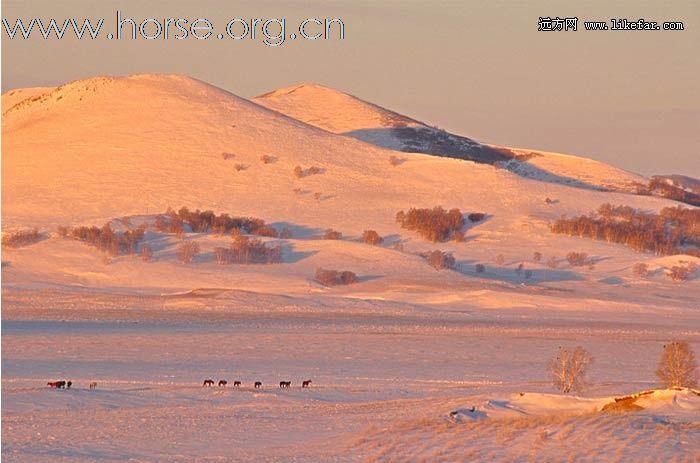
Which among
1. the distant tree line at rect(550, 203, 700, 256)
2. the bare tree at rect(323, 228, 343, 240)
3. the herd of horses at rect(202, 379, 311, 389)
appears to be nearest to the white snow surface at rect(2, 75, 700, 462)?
the herd of horses at rect(202, 379, 311, 389)

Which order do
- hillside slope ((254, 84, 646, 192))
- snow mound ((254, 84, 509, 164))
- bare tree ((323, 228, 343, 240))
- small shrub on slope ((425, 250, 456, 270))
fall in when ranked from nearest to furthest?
small shrub on slope ((425, 250, 456, 270))
bare tree ((323, 228, 343, 240))
hillside slope ((254, 84, 646, 192))
snow mound ((254, 84, 509, 164))

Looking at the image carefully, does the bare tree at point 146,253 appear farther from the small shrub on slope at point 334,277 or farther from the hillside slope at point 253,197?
the small shrub on slope at point 334,277

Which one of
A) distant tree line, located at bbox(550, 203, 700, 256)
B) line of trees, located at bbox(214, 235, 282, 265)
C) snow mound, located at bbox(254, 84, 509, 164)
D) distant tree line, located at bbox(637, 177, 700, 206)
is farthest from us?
snow mound, located at bbox(254, 84, 509, 164)

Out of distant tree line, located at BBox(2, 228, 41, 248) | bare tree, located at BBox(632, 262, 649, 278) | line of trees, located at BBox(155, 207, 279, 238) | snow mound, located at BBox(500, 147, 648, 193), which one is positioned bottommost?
bare tree, located at BBox(632, 262, 649, 278)

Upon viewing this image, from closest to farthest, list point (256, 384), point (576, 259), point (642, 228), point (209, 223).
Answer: point (256, 384) → point (576, 259) → point (209, 223) → point (642, 228)

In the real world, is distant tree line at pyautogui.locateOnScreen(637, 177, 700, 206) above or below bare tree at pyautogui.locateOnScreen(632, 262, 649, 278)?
above

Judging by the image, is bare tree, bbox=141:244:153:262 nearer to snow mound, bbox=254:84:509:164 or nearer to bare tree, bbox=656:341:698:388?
bare tree, bbox=656:341:698:388

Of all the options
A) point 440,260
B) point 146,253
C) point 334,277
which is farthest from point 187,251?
point 440,260

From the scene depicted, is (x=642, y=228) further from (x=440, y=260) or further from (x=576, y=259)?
(x=440, y=260)

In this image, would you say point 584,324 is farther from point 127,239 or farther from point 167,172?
point 167,172

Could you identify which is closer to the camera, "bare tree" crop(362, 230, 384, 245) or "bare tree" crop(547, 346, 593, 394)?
"bare tree" crop(547, 346, 593, 394)
